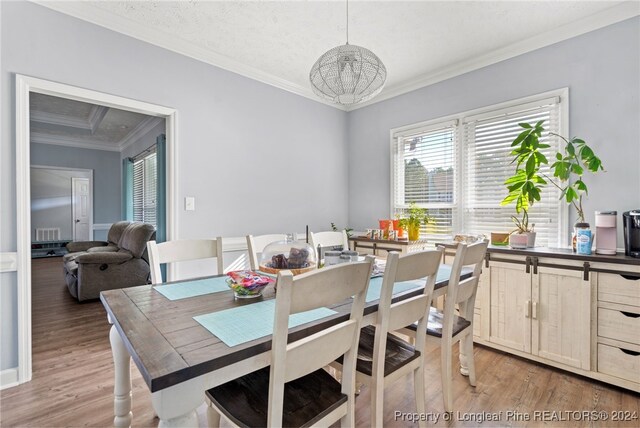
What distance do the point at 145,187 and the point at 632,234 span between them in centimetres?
610

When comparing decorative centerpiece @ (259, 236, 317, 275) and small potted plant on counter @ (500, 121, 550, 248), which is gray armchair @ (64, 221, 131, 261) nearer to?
decorative centerpiece @ (259, 236, 317, 275)

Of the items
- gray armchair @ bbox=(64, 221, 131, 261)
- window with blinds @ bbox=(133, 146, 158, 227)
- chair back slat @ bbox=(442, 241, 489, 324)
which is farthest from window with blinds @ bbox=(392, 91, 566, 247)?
gray armchair @ bbox=(64, 221, 131, 261)

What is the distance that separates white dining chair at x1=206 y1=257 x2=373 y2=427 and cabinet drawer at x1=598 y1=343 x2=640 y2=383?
1.95 meters

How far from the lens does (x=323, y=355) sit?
1.02 m

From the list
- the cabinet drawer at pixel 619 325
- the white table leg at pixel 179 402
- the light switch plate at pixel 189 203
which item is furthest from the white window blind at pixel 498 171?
the white table leg at pixel 179 402

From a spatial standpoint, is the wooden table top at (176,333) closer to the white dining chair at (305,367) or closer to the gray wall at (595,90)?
the white dining chair at (305,367)

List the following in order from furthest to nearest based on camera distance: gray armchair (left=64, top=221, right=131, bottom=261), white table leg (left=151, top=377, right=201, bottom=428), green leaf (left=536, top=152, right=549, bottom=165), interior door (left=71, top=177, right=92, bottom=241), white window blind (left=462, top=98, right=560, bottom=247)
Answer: interior door (left=71, top=177, right=92, bottom=241), gray armchair (left=64, top=221, right=131, bottom=261), white window blind (left=462, top=98, right=560, bottom=247), green leaf (left=536, top=152, right=549, bottom=165), white table leg (left=151, top=377, right=201, bottom=428)

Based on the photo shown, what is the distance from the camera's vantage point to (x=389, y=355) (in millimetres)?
1508

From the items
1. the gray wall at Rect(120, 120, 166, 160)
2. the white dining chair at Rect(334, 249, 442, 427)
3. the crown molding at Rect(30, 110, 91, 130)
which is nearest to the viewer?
the white dining chair at Rect(334, 249, 442, 427)

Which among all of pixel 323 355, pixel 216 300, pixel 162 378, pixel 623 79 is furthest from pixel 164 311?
pixel 623 79

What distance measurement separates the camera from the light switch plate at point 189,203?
9.33ft

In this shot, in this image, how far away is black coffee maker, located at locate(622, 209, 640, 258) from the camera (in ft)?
6.58

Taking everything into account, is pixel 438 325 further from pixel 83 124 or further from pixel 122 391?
pixel 83 124

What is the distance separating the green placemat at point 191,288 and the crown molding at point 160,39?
2181 millimetres
